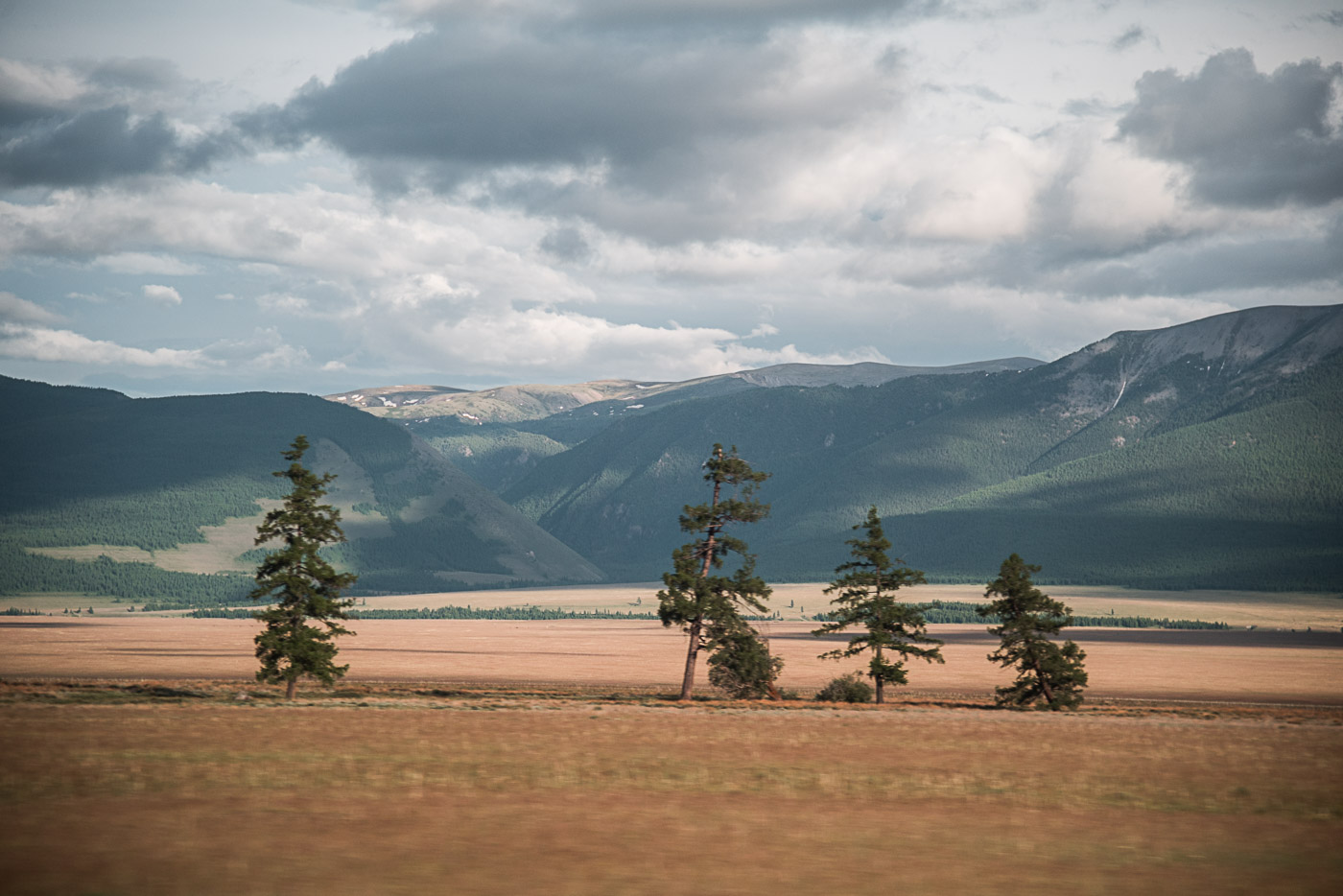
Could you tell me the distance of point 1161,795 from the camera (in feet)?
117

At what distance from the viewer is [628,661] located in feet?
465

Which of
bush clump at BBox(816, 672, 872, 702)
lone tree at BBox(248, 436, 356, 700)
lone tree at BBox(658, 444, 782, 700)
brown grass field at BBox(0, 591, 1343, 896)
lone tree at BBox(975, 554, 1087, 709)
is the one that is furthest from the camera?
bush clump at BBox(816, 672, 872, 702)

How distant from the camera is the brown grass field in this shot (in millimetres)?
23781

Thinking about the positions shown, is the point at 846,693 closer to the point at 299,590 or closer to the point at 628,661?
the point at 299,590

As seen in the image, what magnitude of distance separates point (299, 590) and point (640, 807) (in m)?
38.8

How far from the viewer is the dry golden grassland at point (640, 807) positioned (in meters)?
23.6

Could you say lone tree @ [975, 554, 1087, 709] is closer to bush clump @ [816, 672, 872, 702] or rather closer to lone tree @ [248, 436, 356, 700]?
bush clump @ [816, 672, 872, 702]

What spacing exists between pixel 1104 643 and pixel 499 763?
162 meters

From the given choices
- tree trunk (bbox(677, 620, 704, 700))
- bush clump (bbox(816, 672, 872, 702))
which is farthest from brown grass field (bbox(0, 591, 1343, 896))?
bush clump (bbox(816, 672, 872, 702))

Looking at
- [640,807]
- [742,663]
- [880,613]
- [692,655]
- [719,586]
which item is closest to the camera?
[640,807]

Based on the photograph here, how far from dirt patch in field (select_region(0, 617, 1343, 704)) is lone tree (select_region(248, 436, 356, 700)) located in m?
35.1

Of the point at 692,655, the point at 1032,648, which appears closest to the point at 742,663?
the point at 692,655

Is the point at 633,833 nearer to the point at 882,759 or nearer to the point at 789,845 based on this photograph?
the point at 789,845

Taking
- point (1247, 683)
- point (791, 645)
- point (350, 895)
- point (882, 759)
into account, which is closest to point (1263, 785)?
point (882, 759)
